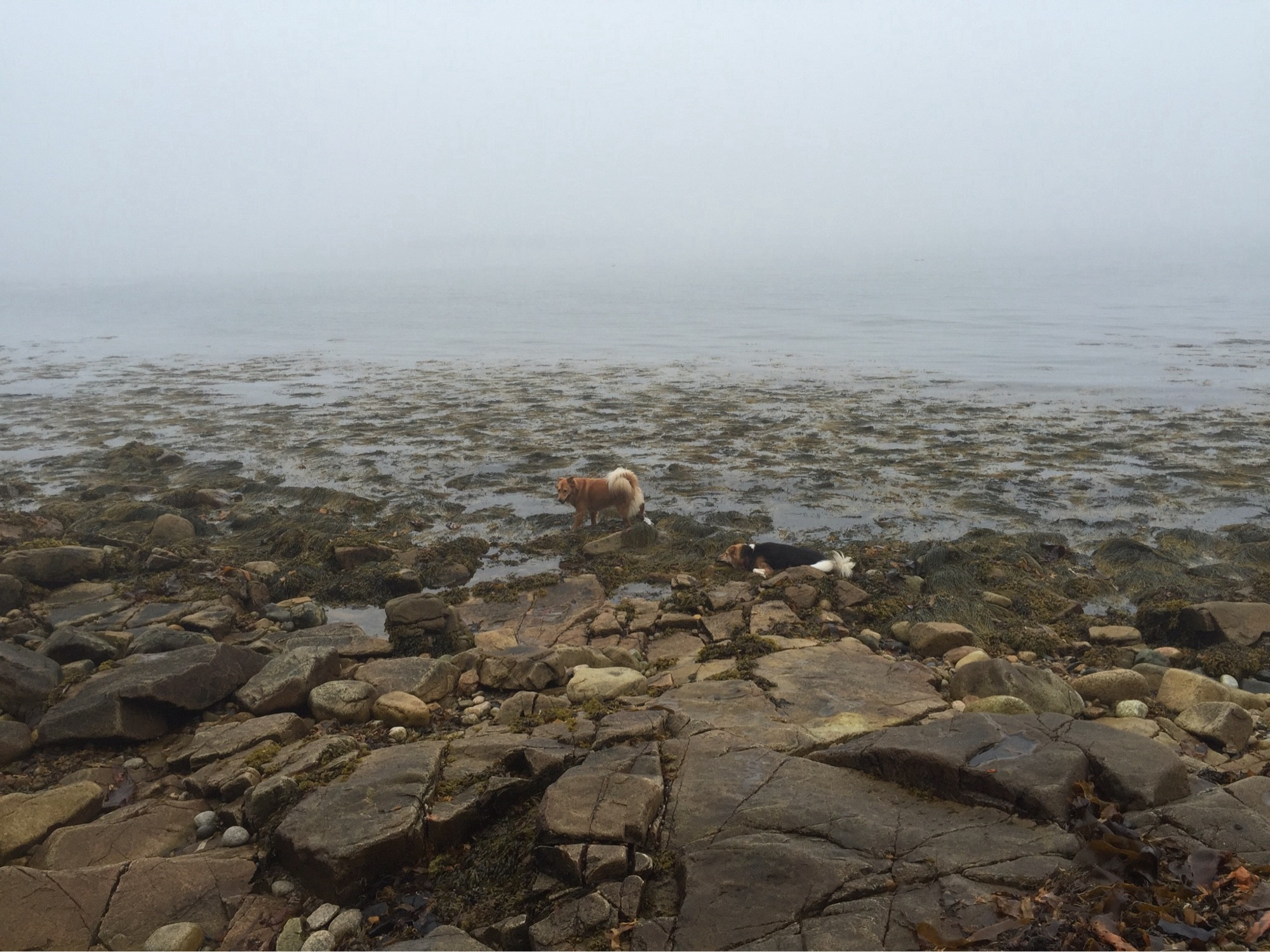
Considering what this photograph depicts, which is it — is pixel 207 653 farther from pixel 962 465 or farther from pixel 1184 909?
pixel 962 465

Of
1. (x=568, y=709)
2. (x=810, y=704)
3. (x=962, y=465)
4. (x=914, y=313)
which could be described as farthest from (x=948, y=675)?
(x=914, y=313)

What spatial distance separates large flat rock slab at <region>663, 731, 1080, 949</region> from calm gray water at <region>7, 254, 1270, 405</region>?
17.7 meters

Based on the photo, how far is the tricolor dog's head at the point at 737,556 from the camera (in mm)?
9812

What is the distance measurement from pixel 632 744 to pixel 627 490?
6293mm

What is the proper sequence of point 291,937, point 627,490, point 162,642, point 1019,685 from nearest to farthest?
point 291,937 < point 1019,685 < point 162,642 < point 627,490

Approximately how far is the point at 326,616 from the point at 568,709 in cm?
432

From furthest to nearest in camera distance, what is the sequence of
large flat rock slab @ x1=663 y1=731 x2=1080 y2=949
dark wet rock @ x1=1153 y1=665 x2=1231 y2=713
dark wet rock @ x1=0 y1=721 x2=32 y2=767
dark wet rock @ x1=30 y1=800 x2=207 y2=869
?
dark wet rock @ x1=1153 y1=665 x2=1231 y2=713
dark wet rock @ x1=0 y1=721 x2=32 y2=767
dark wet rock @ x1=30 y1=800 x2=207 y2=869
large flat rock slab @ x1=663 y1=731 x2=1080 y2=949

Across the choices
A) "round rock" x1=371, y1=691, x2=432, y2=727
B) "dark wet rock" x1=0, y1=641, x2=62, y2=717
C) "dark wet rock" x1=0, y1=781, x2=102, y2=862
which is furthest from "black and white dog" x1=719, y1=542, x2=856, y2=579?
"dark wet rock" x1=0, y1=641, x2=62, y2=717

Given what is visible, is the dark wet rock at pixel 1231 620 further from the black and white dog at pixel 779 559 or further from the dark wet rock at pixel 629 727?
the dark wet rock at pixel 629 727

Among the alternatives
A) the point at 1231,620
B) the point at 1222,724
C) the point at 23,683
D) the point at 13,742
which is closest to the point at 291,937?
the point at 13,742

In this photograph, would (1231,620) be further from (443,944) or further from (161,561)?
(161,561)

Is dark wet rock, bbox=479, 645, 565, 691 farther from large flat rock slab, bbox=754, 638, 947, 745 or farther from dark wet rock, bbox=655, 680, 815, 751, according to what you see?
large flat rock slab, bbox=754, 638, 947, 745

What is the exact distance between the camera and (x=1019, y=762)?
174 inches

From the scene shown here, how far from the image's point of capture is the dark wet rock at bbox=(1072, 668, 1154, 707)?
656cm
